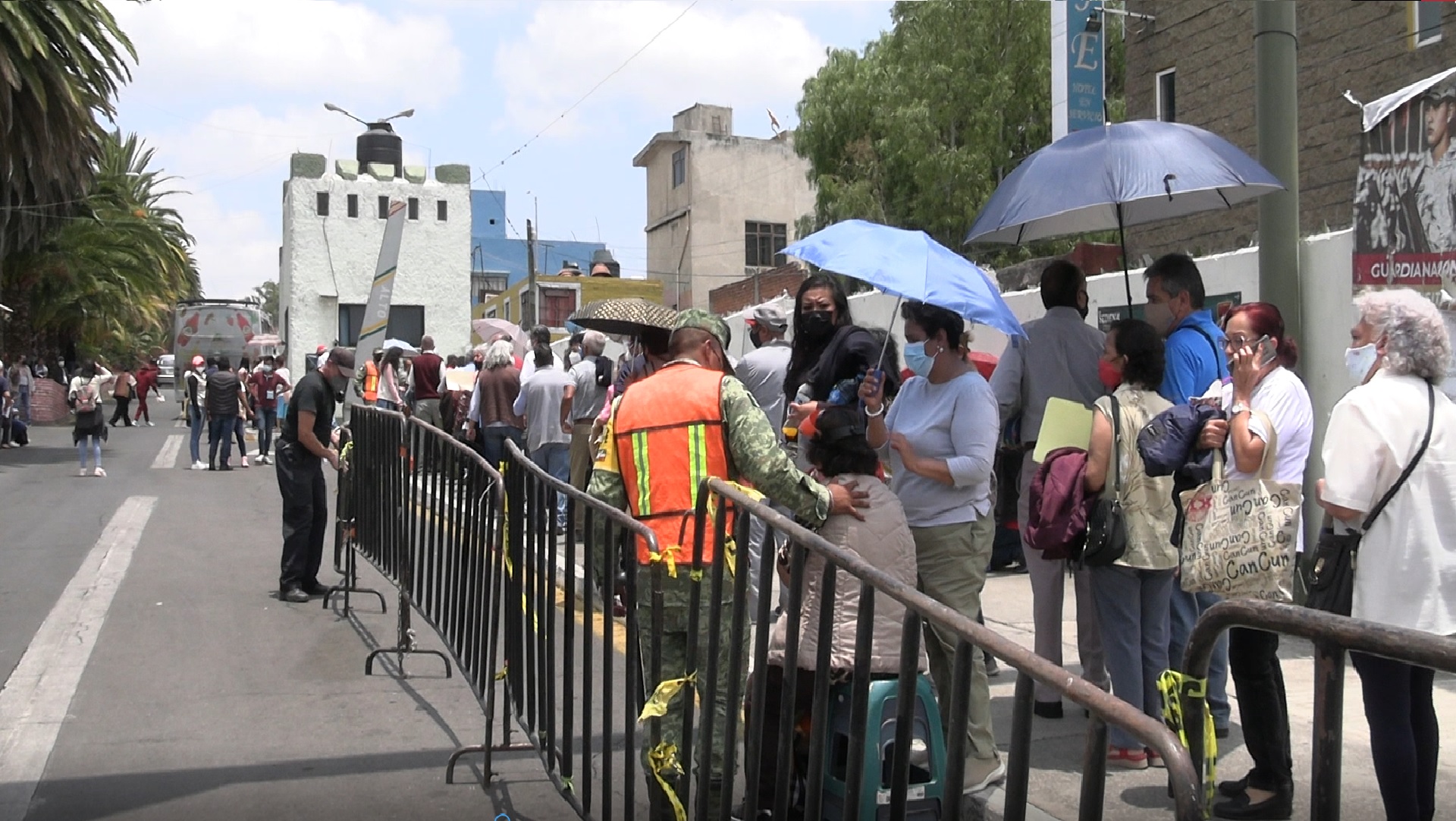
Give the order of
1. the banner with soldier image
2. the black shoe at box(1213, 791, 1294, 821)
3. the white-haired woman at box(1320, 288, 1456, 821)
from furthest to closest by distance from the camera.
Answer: the banner with soldier image < the white-haired woman at box(1320, 288, 1456, 821) < the black shoe at box(1213, 791, 1294, 821)

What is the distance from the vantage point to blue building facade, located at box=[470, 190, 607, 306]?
7056 cm

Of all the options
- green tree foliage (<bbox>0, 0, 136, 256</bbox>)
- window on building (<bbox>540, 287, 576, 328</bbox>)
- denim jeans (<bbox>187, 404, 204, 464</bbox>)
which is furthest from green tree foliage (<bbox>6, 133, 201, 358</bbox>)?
window on building (<bbox>540, 287, 576, 328</bbox>)

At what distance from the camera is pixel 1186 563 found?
4609 millimetres

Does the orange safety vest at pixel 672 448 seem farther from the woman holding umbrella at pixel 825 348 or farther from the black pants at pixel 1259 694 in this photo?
the black pants at pixel 1259 694

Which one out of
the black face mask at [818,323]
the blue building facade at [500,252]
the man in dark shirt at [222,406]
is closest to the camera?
the black face mask at [818,323]

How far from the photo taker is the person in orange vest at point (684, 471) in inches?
169

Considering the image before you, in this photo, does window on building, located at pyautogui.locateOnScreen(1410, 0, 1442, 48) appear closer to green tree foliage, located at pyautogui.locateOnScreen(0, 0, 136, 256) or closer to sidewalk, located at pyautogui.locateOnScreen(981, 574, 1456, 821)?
sidewalk, located at pyautogui.locateOnScreen(981, 574, 1456, 821)

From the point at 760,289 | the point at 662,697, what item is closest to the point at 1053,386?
the point at 662,697

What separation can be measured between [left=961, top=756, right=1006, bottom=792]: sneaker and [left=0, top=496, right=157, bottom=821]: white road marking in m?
3.46

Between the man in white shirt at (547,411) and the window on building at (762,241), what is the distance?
4059 centimetres

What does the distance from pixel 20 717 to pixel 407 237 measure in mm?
39681

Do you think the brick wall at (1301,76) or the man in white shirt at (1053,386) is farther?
the brick wall at (1301,76)

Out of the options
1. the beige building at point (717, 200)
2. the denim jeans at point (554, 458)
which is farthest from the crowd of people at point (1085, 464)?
the beige building at point (717, 200)

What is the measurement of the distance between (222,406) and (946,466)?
17.0m
